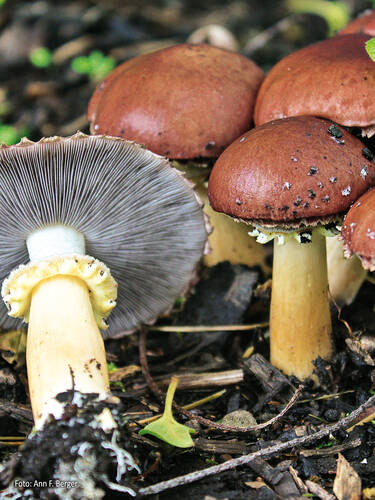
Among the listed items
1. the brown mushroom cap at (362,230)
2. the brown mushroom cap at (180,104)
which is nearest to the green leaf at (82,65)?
the brown mushroom cap at (180,104)

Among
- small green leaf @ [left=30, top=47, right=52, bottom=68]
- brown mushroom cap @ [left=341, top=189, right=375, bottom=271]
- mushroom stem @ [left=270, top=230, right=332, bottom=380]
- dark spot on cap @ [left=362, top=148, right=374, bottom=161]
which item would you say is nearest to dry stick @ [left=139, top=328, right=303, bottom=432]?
mushroom stem @ [left=270, top=230, right=332, bottom=380]

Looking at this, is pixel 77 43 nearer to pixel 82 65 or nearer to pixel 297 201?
pixel 82 65

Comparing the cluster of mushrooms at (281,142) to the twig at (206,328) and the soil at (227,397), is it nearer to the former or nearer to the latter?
the soil at (227,397)

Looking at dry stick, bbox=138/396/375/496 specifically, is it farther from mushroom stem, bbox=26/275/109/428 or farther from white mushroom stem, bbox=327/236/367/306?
white mushroom stem, bbox=327/236/367/306

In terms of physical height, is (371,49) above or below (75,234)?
above

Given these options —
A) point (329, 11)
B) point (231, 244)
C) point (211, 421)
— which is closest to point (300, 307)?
point (211, 421)
